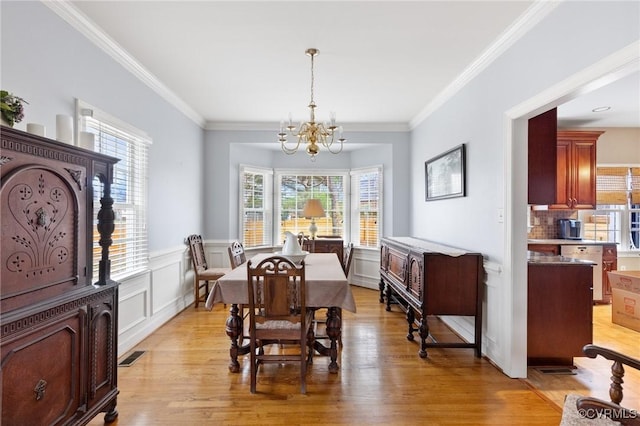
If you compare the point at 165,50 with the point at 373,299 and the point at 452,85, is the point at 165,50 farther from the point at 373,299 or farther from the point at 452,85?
the point at 373,299

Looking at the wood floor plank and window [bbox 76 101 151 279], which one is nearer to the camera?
the wood floor plank

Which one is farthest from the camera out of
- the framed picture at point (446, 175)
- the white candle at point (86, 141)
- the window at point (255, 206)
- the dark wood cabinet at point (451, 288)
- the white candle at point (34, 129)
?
the window at point (255, 206)

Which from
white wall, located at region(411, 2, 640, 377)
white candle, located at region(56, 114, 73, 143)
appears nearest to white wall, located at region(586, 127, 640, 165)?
white wall, located at region(411, 2, 640, 377)

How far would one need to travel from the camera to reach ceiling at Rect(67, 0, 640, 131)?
2369 mm

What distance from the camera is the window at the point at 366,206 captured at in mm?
5770

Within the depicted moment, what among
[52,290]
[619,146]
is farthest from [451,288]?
[619,146]

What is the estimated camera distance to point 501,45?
2.77 metres

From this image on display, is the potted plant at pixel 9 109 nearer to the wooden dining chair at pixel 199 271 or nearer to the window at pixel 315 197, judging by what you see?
the wooden dining chair at pixel 199 271

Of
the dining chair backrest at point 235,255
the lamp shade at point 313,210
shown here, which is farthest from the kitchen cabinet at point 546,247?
the dining chair backrest at point 235,255

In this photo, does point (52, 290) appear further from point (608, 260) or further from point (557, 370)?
point (608, 260)

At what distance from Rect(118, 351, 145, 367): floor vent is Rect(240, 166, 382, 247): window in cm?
292

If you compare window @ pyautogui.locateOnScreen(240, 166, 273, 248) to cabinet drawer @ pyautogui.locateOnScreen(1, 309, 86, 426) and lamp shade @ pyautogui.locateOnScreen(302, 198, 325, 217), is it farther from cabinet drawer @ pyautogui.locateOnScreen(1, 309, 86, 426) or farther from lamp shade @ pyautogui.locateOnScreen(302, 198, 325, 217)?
cabinet drawer @ pyautogui.locateOnScreen(1, 309, 86, 426)

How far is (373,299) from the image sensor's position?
5020mm

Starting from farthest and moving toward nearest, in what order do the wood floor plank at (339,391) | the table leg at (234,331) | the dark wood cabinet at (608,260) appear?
the dark wood cabinet at (608,260)
the table leg at (234,331)
the wood floor plank at (339,391)
